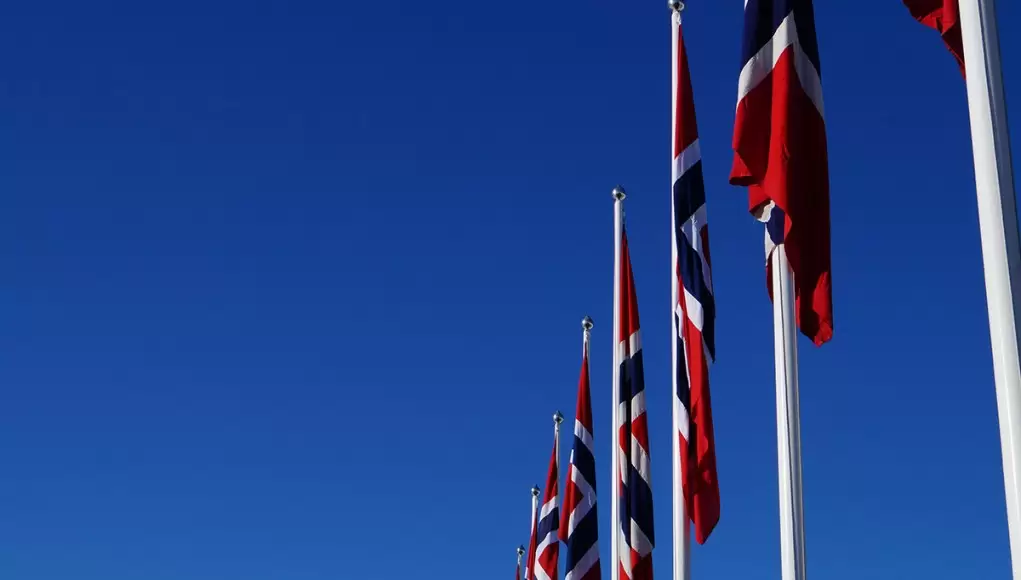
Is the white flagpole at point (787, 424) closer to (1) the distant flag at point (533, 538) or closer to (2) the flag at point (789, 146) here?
(2) the flag at point (789, 146)

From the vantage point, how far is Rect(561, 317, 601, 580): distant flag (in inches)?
869

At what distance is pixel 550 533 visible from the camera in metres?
25.4

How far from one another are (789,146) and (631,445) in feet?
26.4

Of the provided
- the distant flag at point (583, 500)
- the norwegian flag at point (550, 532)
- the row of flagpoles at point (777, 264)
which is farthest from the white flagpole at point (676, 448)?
the norwegian flag at point (550, 532)

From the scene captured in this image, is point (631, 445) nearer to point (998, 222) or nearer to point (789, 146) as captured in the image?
point (789, 146)

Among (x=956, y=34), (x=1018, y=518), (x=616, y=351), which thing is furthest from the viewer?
(x=616, y=351)

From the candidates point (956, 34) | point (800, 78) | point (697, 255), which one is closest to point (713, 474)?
point (697, 255)

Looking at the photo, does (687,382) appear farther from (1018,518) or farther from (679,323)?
(1018,518)

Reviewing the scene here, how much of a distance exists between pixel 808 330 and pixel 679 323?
473 cm

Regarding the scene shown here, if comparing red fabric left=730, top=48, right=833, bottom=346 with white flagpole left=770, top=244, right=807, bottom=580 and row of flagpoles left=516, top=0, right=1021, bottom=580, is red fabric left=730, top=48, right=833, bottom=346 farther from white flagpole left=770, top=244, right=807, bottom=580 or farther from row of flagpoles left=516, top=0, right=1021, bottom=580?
white flagpole left=770, top=244, right=807, bottom=580

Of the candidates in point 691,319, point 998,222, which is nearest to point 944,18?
point 998,222

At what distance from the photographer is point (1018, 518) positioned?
25.3 feet

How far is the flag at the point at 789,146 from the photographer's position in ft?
37.5

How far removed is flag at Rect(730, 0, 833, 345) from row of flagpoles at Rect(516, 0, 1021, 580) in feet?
0.04
